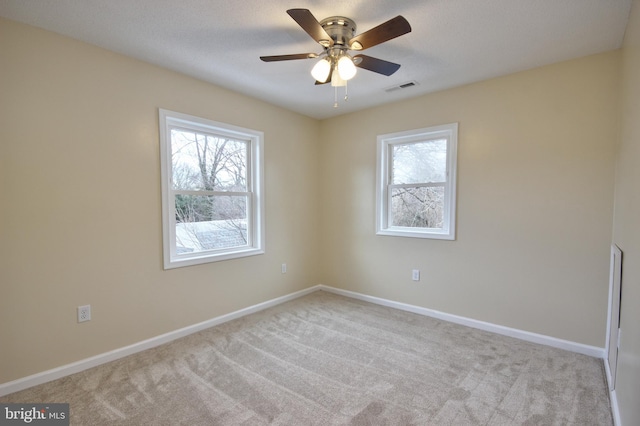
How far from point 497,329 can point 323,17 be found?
3159 millimetres

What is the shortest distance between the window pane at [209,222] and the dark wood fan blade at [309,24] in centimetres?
200

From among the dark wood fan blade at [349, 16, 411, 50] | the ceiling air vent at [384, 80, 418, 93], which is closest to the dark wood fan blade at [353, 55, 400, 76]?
the dark wood fan blade at [349, 16, 411, 50]

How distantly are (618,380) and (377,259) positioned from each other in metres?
2.37

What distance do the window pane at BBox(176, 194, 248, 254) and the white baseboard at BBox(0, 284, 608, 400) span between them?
78 cm

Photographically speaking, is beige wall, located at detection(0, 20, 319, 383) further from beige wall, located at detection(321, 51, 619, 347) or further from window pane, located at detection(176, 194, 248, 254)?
beige wall, located at detection(321, 51, 619, 347)

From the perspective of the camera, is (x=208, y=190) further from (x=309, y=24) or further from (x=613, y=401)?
(x=613, y=401)

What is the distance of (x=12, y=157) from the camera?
6.63ft

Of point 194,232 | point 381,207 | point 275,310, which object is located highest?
point 381,207

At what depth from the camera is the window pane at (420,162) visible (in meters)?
3.39

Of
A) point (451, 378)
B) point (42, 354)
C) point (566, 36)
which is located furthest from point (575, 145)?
point (42, 354)

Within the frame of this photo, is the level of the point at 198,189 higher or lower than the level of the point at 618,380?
higher

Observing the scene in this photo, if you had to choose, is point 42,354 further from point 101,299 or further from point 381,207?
point 381,207

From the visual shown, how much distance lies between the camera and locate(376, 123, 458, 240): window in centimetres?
330

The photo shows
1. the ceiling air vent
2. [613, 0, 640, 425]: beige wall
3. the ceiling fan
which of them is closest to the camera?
[613, 0, 640, 425]: beige wall
